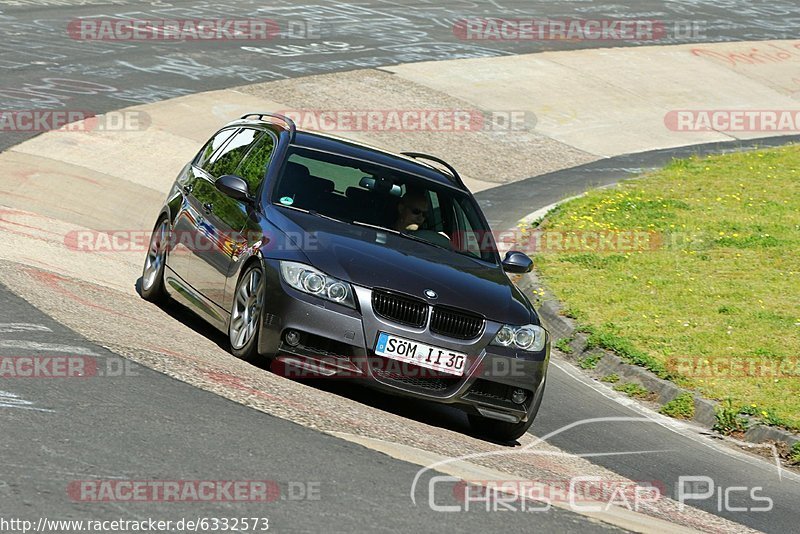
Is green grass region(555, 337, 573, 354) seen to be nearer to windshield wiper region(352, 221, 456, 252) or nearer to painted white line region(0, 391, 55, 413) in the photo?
windshield wiper region(352, 221, 456, 252)

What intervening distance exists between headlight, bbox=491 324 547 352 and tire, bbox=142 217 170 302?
3376 millimetres

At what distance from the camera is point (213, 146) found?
37.7 ft

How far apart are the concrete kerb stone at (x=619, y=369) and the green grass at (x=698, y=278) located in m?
0.10

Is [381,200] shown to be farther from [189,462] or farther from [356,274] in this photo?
[189,462]

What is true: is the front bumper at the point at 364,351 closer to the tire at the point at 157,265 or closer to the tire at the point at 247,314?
the tire at the point at 247,314

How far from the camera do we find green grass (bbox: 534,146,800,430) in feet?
39.2

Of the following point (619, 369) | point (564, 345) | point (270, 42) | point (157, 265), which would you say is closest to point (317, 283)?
point (157, 265)

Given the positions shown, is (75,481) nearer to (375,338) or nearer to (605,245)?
(375,338)

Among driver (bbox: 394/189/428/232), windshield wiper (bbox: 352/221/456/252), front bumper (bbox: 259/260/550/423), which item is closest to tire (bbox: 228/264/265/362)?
front bumper (bbox: 259/260/550/423)

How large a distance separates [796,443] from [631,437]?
4.08 feet

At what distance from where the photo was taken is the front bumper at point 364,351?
851cm

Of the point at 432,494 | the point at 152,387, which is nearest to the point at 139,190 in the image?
the point at 152,387

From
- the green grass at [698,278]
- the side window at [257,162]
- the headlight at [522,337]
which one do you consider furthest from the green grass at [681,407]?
the side window at [257,162]

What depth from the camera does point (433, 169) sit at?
10914mm
